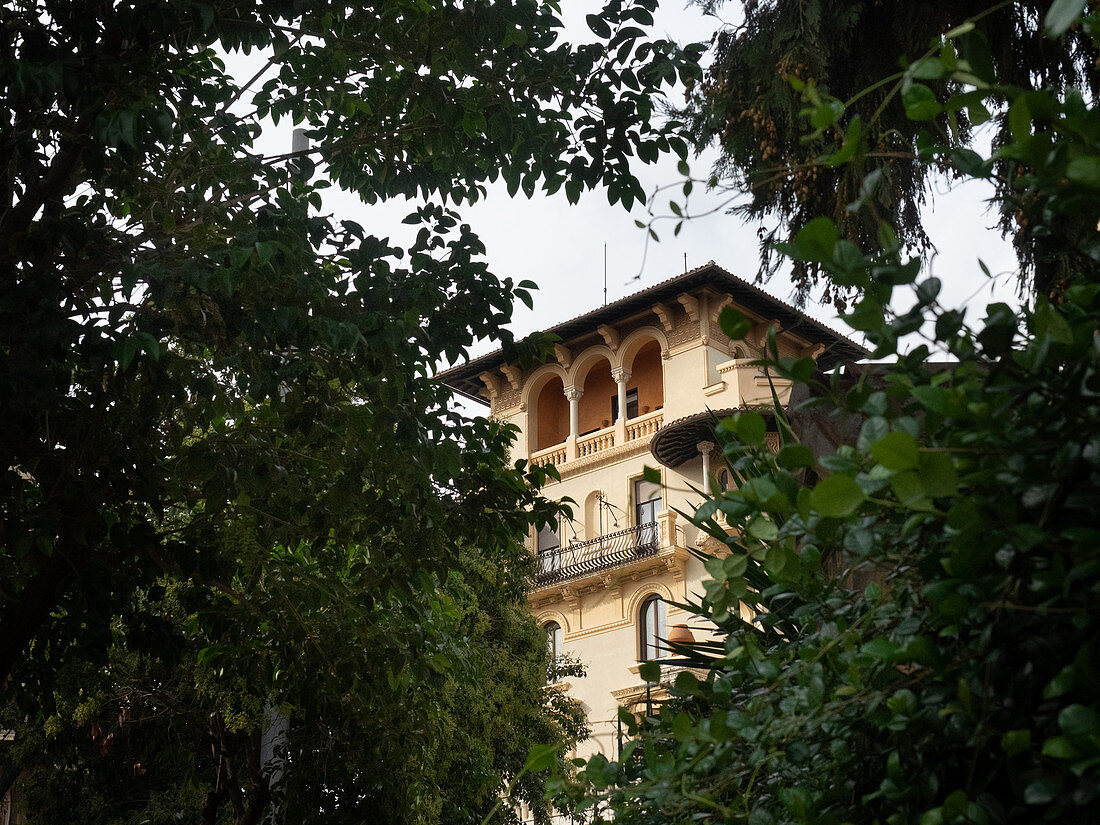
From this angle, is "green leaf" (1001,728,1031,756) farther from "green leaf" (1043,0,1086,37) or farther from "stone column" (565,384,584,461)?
"stone column" (565,384,584,461)

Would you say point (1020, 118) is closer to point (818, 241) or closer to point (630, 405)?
point (818, 241)

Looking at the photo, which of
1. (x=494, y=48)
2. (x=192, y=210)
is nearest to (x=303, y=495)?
(x=192, y=210)

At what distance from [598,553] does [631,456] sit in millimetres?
2678

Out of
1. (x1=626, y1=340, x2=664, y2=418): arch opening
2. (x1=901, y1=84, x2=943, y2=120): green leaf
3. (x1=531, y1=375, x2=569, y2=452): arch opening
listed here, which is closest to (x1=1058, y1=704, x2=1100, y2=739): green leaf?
(x1=901, y1=84, x2=943, y2=120): green leaf

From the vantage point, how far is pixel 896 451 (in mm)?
1142

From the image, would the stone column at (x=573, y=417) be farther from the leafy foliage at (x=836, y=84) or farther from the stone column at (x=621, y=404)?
the leafy foliage at (x=836, y=84)

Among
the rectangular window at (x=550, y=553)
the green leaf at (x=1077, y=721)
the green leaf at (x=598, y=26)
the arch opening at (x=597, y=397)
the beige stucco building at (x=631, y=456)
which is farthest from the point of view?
the arch opening at (x=597, y=397)

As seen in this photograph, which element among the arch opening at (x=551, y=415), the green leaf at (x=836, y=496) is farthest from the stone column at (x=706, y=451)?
the green leaf at (x=836, y=496)

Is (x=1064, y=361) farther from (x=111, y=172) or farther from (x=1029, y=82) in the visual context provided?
(x=1029, y=82)

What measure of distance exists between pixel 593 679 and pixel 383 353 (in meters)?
25.0

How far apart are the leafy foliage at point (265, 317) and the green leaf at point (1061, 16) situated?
148 inches

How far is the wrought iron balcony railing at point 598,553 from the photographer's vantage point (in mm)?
29062

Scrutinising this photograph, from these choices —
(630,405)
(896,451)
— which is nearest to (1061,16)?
(896,451)

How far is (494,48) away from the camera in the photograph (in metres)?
6.19
